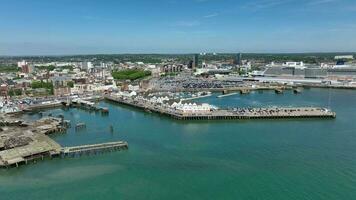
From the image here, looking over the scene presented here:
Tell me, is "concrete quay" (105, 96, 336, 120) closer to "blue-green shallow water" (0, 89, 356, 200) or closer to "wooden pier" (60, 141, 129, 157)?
"blue-green shallow water" (0, 89, 356, 200)

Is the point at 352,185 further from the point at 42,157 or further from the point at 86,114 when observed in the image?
the point at 86,114

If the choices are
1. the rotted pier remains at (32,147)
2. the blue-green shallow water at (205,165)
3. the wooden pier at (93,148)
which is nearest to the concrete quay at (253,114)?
the blue-green shallow water at (205,165)

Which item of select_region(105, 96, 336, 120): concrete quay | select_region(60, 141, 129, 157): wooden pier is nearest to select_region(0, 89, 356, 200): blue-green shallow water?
select_region(60, 141, 129, 157): wooden pier

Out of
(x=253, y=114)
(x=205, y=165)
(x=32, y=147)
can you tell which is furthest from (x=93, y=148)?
(x=253, y=114)

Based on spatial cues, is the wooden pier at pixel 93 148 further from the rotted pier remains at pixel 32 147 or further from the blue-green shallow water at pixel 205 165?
the blue-green shallow water at pixel 205 165

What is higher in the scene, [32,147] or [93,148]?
[32,147]

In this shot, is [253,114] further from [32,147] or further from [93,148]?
[32,147]

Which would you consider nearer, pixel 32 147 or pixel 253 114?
pixel 32 147
